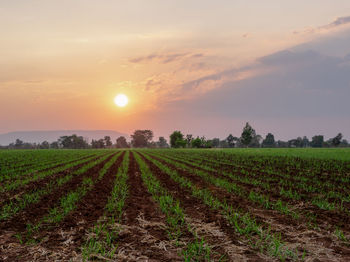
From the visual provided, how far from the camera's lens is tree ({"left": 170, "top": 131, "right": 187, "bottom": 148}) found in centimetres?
14938

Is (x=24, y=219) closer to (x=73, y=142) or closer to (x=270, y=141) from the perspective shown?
(x=73, y=142)

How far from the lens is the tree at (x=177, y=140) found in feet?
490

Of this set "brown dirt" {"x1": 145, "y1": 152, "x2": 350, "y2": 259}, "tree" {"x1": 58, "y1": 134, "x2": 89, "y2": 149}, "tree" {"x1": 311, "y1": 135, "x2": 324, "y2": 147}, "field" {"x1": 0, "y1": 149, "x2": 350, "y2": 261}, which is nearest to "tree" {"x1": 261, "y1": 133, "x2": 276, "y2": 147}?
"tree" {"x1": 311, "y1": 135, "x2": 324, "y2": 147}

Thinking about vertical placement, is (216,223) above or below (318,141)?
below

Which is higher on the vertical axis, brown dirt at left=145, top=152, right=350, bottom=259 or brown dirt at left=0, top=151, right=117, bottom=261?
brown dirt at left=145, top=152, right=350, bottom=259

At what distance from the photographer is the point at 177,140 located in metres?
150

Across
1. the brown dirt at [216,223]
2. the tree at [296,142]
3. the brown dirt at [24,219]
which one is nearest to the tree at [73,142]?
the tree at [296,142]

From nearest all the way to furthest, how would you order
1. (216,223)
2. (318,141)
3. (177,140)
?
(216,223)
(177,140)
(318,141)

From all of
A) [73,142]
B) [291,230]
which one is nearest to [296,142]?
[73,142]

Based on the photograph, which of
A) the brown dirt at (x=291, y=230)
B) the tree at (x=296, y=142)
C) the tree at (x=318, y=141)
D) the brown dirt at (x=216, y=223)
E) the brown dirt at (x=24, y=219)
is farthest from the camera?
the tree at (x=296, y=142)

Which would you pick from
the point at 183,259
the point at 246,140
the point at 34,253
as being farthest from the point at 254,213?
the point at 246,140

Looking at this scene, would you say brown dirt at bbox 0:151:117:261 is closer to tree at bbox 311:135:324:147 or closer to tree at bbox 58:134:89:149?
tree at bbox 311:135:324:147

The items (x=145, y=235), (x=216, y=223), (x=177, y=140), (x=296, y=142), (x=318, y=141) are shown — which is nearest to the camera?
(x=145, y=235)

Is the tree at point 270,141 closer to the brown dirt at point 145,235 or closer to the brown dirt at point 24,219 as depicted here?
the brown dirt at point 145,235
